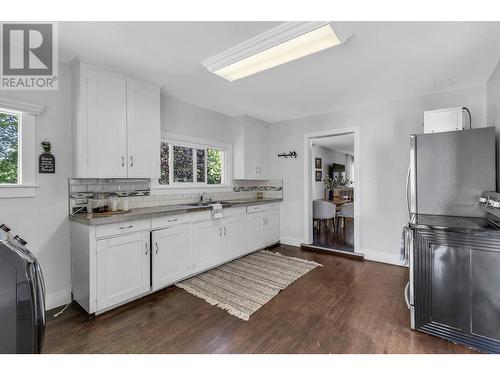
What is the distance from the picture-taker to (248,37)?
6.40ft

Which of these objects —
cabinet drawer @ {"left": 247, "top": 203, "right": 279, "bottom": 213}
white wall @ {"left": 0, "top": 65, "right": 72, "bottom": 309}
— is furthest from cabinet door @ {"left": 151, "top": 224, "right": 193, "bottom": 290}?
cabinet drawer @ {"left": 247, "top": 203, "right": 279, "bottom": 213}

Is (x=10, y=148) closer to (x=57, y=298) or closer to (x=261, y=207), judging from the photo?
(x=57, y=298)

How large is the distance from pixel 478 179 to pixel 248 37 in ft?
7.99

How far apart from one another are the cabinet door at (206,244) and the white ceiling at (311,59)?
1.81m

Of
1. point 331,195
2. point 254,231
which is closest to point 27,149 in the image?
point 254,231

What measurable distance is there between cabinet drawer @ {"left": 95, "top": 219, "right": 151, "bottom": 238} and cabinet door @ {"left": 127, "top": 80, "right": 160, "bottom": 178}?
605 mm

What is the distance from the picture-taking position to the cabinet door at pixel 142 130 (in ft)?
8.85

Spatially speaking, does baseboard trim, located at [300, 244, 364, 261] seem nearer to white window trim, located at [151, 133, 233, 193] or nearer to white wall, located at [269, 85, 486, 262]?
white wall, located at [269, 85, 486, 262]

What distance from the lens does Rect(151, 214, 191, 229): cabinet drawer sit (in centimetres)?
259

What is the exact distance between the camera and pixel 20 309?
0.95 m

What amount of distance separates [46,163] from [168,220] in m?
1.26
